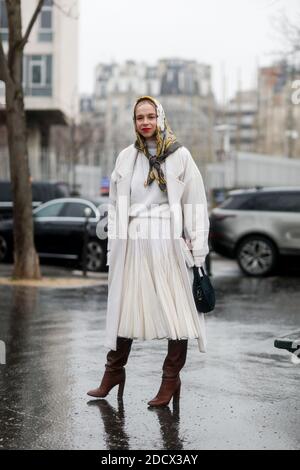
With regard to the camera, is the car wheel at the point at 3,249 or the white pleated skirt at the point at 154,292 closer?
the white pleated skirt at the point at 154,292

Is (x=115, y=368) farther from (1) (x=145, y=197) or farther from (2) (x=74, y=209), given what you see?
(2) (x=74, y=209)

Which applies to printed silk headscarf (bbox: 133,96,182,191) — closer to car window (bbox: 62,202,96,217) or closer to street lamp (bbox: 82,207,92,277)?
street lamp (bbox: 82,207,92,277)

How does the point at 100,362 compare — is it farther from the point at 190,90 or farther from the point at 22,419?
the point at 190,90

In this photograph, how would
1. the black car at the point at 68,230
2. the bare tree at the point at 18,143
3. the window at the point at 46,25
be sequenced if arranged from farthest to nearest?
the window at the point at 46,25 < the black car at the point at 68,230 < the bare tree at the point at 18,143

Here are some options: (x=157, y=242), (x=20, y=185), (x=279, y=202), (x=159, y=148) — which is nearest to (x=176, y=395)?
(x=157, y=242)

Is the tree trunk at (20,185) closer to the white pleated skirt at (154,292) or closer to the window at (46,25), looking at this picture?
the white pleated skirt at (154,292)

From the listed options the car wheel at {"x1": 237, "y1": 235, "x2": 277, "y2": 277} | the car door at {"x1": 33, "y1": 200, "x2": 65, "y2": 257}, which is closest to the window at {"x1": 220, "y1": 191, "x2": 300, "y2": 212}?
the car wheel at {"x1": 237, "y1": 235, "x2": 277, "y2": 277}

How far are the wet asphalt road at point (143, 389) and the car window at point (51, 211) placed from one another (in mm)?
7683

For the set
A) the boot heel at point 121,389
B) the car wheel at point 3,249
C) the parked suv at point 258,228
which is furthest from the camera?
the car wheel at point 3,249

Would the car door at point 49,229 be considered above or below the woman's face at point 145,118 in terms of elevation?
below

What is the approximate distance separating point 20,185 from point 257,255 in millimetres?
5144

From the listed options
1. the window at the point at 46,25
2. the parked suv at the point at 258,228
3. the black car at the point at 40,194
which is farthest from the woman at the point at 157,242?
the window at the point at 46,25

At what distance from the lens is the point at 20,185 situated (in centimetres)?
1518

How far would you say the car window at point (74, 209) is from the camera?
19.0 meters
